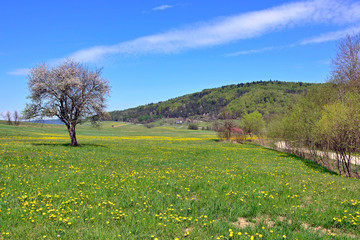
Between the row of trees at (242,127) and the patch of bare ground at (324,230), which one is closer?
the patch of bare ground at (324,230)

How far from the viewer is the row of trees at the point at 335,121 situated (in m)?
20.2

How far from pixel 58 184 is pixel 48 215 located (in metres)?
3.37

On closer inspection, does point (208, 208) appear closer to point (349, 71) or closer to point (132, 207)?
point (132, 207)

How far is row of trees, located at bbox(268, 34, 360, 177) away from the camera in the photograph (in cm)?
2017

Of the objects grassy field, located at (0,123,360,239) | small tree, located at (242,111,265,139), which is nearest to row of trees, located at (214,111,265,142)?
small tree, located at (242,111,265,139)

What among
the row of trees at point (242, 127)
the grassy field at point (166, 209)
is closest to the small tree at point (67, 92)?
the grassy field at point (166, 209)

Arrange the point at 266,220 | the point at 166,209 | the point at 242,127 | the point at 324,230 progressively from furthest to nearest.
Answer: the point at 242,127
the point at 166,209
the point at 266,220
the point at 324,230

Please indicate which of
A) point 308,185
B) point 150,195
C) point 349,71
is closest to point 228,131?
point 349,71

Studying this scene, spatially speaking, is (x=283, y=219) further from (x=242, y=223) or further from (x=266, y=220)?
(x=242, y=223)

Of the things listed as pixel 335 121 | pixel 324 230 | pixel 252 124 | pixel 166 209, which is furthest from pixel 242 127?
pixel 166 209

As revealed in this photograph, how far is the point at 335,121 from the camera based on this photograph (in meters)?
20.9

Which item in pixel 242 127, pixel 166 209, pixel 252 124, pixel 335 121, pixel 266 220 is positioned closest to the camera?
pixel 266 220

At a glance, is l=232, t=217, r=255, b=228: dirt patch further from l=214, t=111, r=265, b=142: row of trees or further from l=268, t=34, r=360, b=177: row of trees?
l=214, t=111, r=265, b=142: row of trees

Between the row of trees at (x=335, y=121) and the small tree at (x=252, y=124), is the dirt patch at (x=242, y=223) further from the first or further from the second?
the small tree at (x=252, y=124)
